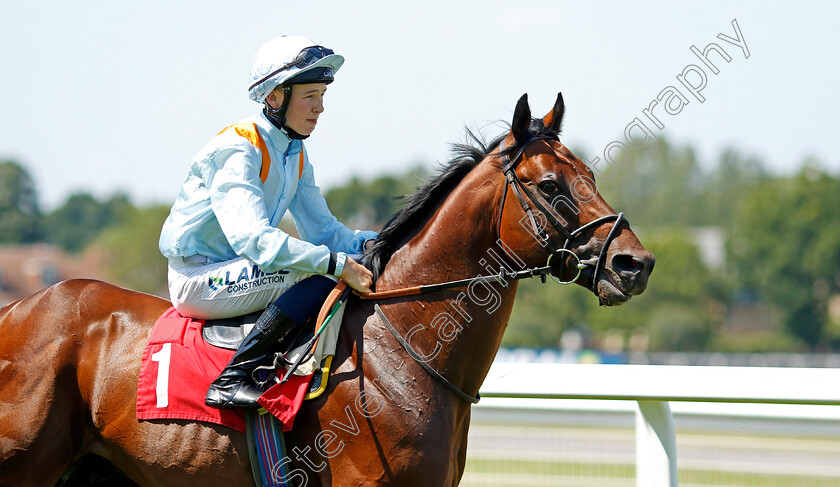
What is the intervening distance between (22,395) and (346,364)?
1343 mm

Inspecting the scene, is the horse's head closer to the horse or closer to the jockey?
the horse

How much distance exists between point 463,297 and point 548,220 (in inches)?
17.4

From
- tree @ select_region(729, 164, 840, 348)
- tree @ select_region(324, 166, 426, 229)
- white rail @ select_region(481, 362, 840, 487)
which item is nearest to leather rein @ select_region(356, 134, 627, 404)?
white rail @ select_region(481, 362, 840, 487)

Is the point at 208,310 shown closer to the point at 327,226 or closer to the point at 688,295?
the point at 327,226

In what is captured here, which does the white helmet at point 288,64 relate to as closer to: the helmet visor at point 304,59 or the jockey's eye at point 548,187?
the helmet visor at point 304,59

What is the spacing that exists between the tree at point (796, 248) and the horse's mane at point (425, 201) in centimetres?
6459

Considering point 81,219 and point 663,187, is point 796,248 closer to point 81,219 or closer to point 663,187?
point 663,187

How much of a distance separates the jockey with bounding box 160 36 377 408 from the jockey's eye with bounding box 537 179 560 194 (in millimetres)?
755

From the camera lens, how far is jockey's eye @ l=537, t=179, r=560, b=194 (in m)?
3.27

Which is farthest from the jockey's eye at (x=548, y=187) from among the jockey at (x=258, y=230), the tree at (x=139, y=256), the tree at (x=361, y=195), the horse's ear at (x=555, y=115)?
the tree at (x=361, y=195)

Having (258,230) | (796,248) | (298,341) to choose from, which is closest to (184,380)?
(298,341)

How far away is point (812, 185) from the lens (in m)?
67.4

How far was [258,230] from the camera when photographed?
3.25 meters

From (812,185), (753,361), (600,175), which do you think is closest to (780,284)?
(812,185)
